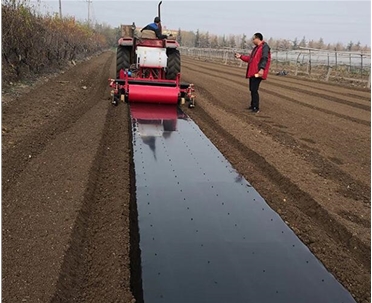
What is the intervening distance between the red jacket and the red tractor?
4.68ft

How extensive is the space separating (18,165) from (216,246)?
2.90 metres

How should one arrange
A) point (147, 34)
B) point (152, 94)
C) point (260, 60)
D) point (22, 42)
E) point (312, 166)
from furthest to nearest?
1. point (22, 42)
2. point (147, 34)
3. point (260, 60)
4. point (152, 94)
5. point (312, 166)

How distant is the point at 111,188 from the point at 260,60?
542 cm

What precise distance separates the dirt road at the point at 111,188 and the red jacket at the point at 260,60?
1.00 m

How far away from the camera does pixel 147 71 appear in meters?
9.52

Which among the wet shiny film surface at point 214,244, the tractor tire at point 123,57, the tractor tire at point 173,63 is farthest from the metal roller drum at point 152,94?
the wet shiny film surface at point 214,244

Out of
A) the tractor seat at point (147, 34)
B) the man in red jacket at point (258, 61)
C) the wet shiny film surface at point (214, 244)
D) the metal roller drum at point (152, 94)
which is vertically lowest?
the wet shiny film surface at point (214, 244)

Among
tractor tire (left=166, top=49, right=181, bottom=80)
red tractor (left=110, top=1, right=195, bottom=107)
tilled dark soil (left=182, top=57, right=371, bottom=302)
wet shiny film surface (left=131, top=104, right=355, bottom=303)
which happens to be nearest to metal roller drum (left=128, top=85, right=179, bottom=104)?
red tractor (left=110, top=1, right=195, bottom=107)

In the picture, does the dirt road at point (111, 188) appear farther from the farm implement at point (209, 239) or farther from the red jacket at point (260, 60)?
the red jacket at point (260, 60)

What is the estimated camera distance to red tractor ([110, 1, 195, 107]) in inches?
307

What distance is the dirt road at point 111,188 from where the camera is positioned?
2.63m

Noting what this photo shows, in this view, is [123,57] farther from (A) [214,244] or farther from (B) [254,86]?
(A) [214,244]

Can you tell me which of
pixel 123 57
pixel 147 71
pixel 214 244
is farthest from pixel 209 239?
pixel 123 57

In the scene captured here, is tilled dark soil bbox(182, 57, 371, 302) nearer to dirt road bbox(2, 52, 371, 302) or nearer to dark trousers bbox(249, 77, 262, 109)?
dirt road bbox(2, 52, 371, 302)
